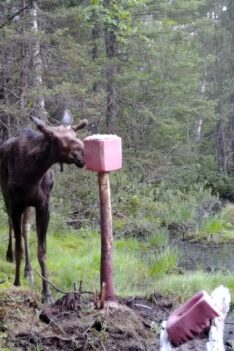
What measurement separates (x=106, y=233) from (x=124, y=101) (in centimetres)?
1090

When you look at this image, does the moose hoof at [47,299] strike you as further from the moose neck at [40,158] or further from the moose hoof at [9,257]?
the moose hoof at [9,257]

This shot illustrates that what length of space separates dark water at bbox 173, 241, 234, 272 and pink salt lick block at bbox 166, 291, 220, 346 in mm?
5439

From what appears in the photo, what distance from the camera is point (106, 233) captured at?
465 cm

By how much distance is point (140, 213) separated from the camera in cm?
1120

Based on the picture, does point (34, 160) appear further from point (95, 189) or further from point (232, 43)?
point (232, 43)

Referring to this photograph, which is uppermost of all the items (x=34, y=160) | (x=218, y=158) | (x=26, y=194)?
(x=34, y=160)

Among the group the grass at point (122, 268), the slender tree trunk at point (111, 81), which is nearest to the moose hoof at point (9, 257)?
the grass at point (122, 268)

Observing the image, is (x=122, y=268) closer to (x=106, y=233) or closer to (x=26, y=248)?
(x=26, y=248)

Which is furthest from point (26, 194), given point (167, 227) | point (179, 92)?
point (179, 92)

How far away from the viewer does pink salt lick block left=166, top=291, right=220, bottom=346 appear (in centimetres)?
249

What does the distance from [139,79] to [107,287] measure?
36.2 ft

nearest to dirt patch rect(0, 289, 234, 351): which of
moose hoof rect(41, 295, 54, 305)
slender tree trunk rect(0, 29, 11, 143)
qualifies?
moose hoof rect(41, 295, 54, 305)

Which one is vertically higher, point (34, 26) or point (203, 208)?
point (34, 26)

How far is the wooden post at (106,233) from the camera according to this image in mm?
4590
